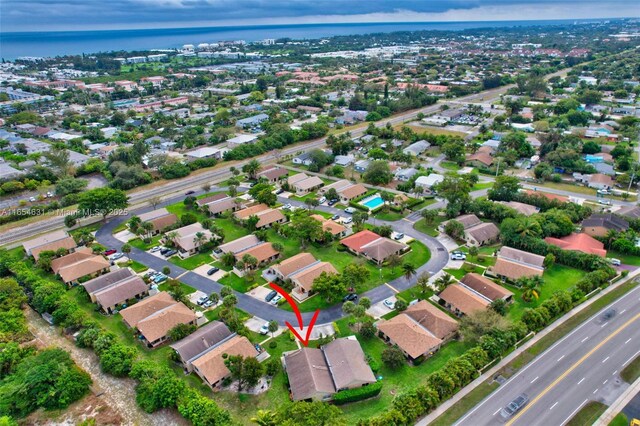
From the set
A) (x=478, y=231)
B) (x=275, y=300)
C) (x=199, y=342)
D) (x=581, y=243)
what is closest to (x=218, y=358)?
(x=199, y=342)

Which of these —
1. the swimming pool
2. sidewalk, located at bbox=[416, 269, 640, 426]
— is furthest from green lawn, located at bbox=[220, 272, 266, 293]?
the swimming pool

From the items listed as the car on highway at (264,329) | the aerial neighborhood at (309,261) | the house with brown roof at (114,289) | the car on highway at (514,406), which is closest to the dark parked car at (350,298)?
the aerial neighborhood at (309,261)

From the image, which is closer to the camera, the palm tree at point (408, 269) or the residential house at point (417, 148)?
the palm tree at point (408, 269)

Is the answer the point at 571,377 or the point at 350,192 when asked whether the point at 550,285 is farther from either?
the point at 350,192

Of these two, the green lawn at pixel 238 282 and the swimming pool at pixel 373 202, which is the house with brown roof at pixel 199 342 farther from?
the swimming pool at pixel 373 202

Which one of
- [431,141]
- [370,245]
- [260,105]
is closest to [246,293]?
[370,245]

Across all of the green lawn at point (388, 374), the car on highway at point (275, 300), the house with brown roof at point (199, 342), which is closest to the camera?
the green lawn at point (388, 374)
